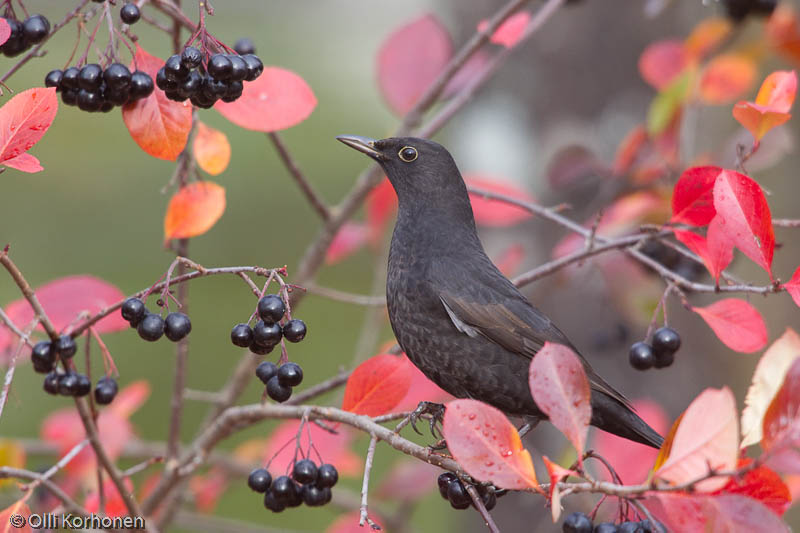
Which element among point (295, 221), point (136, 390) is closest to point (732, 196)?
point (136, 390)

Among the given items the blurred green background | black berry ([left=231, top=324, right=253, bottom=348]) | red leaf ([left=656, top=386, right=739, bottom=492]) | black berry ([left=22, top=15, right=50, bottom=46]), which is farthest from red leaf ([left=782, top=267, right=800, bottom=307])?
black berry ([left=22, top=15, right=50, bottom=46])

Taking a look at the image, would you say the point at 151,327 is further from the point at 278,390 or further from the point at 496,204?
the point at 496,204

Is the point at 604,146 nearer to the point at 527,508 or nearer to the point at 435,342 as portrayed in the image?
the point at 527,508

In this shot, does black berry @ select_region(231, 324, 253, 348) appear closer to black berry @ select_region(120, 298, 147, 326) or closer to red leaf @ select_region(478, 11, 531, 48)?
black berry @ select_region(120, 298, 147, 326)

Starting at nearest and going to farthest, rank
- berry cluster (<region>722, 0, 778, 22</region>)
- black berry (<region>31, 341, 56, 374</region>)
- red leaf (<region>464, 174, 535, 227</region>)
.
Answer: black berry (<region>31, 341, 56, 374</region>)
berry cluster (<region>722, 0, 778, 22</region>)
red leaf (<region>464, 174, 535, 227</region>)

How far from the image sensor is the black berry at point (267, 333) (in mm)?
1640

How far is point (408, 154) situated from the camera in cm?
266

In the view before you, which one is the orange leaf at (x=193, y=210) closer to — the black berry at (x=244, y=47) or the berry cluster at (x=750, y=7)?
the black berry at (x=244, y=47)

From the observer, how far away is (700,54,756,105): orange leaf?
3.22 m

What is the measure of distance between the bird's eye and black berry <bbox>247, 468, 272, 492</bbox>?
111 cm

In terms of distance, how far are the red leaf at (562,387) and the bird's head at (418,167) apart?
1220mm

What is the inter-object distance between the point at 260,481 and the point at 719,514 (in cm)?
101

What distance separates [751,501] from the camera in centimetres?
134

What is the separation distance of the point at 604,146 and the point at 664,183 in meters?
0.88
